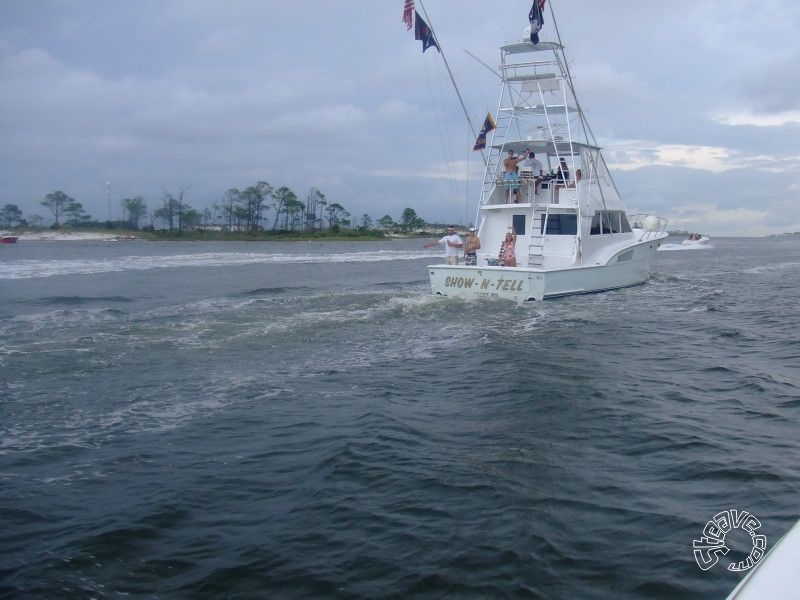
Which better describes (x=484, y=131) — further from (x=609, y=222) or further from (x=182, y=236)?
(x=182, y=236)

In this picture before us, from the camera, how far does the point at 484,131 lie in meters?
20.6

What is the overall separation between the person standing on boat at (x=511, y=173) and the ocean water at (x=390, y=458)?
7.25 metres

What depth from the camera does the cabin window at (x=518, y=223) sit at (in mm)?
19578

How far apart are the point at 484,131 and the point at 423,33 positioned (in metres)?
3.45

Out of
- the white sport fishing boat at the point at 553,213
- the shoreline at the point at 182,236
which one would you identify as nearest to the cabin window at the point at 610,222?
the white sport fishing boat at the point at 553,213

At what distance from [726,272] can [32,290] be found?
28.5m

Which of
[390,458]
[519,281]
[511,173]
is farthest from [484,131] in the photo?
[390,458]

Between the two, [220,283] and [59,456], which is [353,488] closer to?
[59,456]

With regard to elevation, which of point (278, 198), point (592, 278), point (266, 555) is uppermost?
point (278, 198)

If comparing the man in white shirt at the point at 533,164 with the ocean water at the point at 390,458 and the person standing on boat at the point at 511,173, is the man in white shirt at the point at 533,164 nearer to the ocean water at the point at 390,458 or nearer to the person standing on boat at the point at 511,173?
the person standing on boat at the point at 511,173

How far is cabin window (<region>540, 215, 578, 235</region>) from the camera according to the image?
62.5 feet

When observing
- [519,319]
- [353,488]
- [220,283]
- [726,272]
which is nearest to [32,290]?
[220,283]

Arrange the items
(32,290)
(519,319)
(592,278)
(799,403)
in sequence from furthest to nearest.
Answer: (32,290), (592,278), (519,319), (799,403)

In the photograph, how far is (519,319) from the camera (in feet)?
47.5
